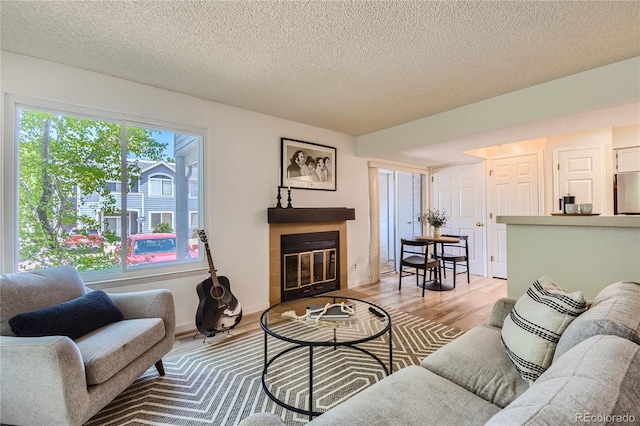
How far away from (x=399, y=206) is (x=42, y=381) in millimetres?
5523

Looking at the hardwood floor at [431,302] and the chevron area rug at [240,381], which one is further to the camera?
the hardwood floor at [431,302]

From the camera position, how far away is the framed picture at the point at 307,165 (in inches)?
143

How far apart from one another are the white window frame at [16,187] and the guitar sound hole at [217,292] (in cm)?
37

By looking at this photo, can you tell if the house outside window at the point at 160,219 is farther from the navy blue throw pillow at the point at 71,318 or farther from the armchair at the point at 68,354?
the navy blue throw pillow at the point at 71,318

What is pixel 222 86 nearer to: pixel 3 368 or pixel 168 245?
pixel 168 245

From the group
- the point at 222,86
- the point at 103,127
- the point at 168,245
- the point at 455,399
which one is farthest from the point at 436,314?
the point at 103,127

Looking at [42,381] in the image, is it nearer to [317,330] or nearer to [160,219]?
[317,330]

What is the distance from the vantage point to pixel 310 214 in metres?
3.70

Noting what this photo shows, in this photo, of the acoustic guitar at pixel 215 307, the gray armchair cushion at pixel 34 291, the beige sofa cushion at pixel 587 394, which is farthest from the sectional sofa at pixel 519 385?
the acoustic guitar at pixel 215 307

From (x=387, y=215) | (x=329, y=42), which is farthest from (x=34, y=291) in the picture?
(x=387, y=215)

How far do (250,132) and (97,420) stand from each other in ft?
9.03

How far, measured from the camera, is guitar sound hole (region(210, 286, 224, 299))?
2.64 metres

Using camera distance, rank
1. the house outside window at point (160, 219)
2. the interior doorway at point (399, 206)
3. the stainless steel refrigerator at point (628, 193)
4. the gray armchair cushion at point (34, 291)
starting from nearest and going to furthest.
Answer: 1. the gray armchair cushion at point (34, 291)
2. the house outside window at point (160, 219)
3. the stainless steel refrigerator at point (628, 193)
4. the interior doorway at point (399, 206)

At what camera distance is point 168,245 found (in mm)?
2842
